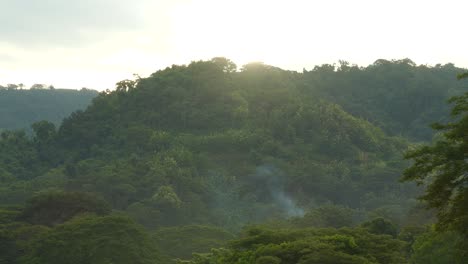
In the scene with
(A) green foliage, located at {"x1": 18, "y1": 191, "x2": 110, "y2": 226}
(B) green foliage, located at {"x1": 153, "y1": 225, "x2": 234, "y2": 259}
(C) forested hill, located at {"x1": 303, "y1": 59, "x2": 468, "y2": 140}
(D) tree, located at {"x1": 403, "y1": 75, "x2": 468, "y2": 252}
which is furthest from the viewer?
(C) forested hill, located at {"x1": 303, "y1": 59, "x2": 468, "y2": 140}

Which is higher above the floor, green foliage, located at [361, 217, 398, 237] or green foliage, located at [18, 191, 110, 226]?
green foliage, located at [361, 217, 398, 237]

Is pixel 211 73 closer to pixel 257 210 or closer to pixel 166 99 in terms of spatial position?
pixel 166 99

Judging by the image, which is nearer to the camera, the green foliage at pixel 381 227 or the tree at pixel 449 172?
the tree at pixel 449 172

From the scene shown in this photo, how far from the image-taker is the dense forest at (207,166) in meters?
67.2

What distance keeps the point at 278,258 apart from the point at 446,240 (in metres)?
7.91

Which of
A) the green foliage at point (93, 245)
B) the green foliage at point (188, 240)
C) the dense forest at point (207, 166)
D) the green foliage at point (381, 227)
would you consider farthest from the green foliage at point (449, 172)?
the green foliage at point (188, 240)

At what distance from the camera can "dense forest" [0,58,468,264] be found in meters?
67.2

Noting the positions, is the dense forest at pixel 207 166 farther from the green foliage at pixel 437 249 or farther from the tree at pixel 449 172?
the tree at pixel 449 172

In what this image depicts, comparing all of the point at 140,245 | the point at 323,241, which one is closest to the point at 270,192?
the point at 140,245

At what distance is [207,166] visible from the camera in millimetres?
119875


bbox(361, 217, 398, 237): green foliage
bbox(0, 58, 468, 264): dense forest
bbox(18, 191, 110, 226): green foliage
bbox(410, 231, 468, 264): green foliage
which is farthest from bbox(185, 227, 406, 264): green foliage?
bbox(18, 191, 110, 226): green foliage

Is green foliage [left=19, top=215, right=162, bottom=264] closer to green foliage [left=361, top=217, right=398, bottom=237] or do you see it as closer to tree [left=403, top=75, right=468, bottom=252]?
green foliage [left=361, top=217, right=398, bottom=237]

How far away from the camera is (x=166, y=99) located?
139 meters

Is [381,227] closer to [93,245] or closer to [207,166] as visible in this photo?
[93,245]
